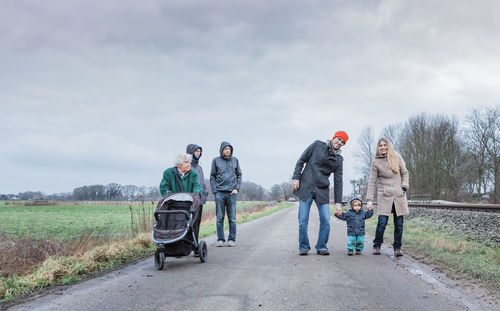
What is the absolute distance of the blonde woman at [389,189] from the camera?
7258 mm

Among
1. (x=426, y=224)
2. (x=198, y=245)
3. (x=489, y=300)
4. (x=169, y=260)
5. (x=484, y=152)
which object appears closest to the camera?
(x=489, y=300)

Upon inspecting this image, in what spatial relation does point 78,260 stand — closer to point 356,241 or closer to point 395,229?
point 356,241

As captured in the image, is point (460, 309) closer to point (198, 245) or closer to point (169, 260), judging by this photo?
point (198, 245)

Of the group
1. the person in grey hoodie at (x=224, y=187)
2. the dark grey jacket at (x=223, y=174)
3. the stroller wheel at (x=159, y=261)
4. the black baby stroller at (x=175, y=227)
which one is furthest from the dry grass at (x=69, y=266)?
the dark grey jacket at (x=223, y=174)

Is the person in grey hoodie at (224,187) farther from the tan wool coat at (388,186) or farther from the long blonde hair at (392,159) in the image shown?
the long blonde hair at (392,159)

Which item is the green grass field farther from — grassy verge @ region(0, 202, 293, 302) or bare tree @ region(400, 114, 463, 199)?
bare tree @ region(400, 114, 463, 199)

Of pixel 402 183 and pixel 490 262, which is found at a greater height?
pixel 402 183

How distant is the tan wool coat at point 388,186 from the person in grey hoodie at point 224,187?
121 inches

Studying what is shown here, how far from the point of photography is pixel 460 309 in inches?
149

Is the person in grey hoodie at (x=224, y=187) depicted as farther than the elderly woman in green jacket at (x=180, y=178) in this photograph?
Yes

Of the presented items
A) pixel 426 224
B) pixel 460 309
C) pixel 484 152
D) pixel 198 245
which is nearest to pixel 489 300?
pixel 460 309

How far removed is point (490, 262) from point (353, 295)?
129 inches

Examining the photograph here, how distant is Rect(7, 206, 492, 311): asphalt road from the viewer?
395 centimetres

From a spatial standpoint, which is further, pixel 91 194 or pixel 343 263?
pixel 91 194
